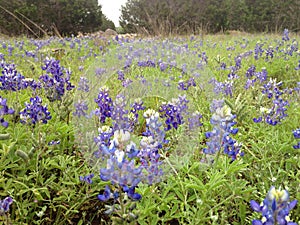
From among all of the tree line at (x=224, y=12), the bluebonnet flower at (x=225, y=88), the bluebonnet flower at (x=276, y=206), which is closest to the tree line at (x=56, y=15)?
the tree line at (x=224, y=12)

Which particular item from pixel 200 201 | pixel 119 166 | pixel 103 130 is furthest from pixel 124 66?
pixel 119 166

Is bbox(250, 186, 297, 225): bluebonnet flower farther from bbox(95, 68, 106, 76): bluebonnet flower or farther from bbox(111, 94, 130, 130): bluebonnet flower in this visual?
bbox(95, 68, 106, 76): bluebonnet flower

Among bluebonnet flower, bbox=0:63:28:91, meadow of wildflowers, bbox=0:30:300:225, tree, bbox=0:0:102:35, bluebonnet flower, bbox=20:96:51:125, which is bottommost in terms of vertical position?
meadow of wildflowers, bbox=0:30:300:225

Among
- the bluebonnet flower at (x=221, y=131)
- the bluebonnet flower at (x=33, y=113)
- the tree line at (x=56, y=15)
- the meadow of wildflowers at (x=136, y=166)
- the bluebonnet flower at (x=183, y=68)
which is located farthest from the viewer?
the tree line at (x=56, y=15)

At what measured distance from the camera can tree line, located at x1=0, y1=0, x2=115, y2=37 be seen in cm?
1656

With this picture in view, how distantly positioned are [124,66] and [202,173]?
117 inches

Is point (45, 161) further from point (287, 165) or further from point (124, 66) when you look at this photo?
point (124, 66)

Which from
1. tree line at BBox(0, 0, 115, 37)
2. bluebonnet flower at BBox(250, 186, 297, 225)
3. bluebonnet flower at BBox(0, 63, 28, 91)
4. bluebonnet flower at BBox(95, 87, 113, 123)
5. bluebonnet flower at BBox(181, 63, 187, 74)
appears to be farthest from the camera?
tree line at BBox(0, 0, 115, 37)

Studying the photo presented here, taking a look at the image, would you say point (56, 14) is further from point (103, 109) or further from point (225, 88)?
point (103, 109)

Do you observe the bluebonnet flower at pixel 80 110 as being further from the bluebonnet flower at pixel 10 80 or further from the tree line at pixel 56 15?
the tree line at pixel 56 15

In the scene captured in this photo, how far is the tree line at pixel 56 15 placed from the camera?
1656cm

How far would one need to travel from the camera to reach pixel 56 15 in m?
18.5

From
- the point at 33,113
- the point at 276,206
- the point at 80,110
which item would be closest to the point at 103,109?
the point at 80,110

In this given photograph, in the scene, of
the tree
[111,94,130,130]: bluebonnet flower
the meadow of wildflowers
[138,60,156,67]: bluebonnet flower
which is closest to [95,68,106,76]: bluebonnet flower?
[138,60,156,67]: bluebonnet flower
